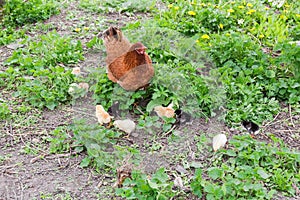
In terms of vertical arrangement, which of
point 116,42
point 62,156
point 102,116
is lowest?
point 62,156

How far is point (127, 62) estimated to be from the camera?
3584 mm

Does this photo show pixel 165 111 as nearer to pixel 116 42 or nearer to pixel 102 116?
pixel 102 116

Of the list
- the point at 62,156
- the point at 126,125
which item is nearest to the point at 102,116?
the point at 126,125

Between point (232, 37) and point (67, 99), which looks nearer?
point (67, 99)

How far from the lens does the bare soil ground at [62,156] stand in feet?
10.1

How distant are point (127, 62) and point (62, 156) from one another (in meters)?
0.84

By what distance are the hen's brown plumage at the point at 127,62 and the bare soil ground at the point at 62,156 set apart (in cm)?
36

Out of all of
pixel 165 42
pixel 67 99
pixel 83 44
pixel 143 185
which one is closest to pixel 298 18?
pixel 165 42

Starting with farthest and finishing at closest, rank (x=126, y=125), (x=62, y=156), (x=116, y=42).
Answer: (x=116, y=42), (x=126, y=125), (x=62, y=156)

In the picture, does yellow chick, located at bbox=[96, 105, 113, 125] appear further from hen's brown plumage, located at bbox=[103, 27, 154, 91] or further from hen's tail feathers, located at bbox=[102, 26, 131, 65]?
hen's tail feathers, located at bbox=[102, 26, 131, 65]

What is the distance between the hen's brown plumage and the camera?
3576mm

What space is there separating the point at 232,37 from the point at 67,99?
1.53 m

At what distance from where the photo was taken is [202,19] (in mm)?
4797

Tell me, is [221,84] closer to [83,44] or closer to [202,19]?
[202,19]
